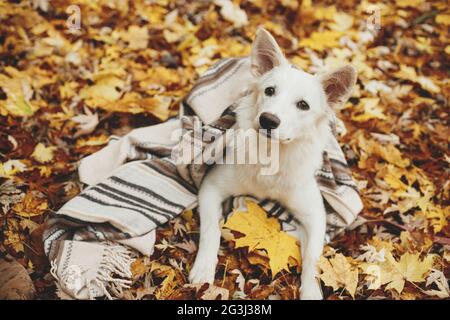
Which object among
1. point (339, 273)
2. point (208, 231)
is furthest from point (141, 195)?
point (339, 273)

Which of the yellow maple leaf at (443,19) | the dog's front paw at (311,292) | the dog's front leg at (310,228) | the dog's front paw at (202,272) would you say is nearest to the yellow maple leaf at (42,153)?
the dog's front paw at (202,272)

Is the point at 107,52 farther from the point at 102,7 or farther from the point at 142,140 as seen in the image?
the point at 142,140

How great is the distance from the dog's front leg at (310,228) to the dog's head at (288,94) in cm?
45

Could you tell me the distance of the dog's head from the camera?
2.54m

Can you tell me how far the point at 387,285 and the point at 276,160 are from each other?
105cm

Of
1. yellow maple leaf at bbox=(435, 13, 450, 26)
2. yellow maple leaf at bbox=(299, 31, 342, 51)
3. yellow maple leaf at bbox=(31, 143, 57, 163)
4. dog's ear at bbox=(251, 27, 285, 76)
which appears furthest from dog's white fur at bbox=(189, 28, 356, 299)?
yellow maple leaf at bbox=(435, 13, 450, 26)

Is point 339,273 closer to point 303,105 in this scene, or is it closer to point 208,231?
point 208,231

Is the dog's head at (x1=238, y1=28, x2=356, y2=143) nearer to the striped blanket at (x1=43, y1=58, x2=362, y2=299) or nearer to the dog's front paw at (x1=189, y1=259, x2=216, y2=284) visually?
the striped blanket at (x1=43, y1=58, x2=362, y2=299)

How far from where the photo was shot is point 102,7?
5.21 meters

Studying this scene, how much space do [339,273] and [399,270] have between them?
15.5 inches

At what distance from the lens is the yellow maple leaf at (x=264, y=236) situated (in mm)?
2797

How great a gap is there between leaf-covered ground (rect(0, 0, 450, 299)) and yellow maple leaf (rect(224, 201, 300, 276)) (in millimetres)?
81

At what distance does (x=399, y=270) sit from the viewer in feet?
9.20

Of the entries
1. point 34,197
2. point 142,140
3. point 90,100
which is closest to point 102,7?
point 90,100
